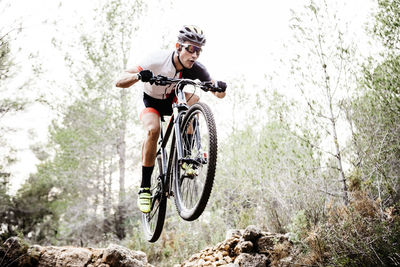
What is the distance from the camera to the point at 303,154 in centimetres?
572

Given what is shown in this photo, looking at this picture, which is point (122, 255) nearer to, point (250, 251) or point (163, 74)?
point (250, 251)

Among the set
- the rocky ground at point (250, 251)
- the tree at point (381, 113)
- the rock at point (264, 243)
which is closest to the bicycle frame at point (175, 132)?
the rocky ground at point (250, 251)

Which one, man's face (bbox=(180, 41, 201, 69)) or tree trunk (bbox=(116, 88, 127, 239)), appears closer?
man's face (bbox=(180, 41, 201, 69))

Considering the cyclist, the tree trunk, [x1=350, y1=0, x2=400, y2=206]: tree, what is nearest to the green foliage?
[x1=350, y1=0, x2=400, y2=206]: tree

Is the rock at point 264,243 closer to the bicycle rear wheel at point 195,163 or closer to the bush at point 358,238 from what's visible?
the bush at point 358,238

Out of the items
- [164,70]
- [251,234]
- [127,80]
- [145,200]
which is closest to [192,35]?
[164,70]

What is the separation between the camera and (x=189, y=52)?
3.75 m

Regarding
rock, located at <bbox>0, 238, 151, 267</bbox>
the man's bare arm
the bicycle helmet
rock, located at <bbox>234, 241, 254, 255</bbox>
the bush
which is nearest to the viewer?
the man's bare arm

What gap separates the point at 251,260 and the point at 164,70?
338 cm

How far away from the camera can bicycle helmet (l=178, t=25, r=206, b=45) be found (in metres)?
3.66

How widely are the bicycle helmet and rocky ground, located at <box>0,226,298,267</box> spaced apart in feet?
10.9

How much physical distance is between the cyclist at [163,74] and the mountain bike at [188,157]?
0.21 meters

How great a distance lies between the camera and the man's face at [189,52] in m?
3.70

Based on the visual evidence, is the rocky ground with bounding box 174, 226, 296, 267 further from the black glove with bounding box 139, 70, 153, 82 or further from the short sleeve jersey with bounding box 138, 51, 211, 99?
the black glove with bounding box 139, 70, 153, 82
